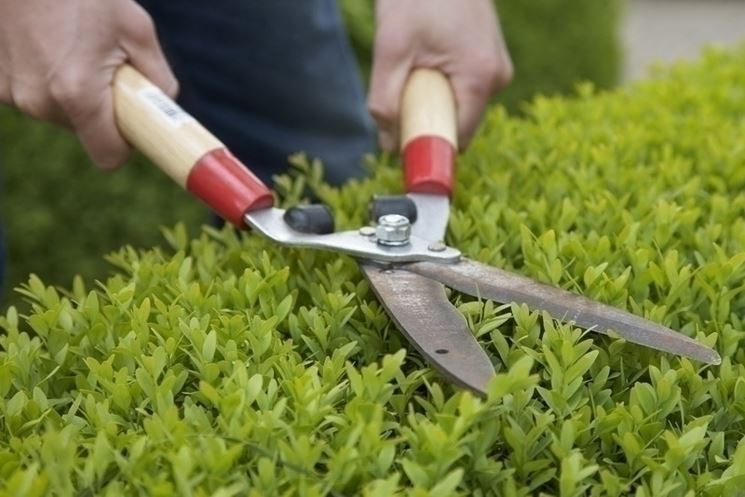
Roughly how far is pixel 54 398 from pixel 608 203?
102 cm

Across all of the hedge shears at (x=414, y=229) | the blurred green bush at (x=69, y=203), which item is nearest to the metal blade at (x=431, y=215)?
the hedge shears at (x=414, y=229)

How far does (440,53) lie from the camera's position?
230cm

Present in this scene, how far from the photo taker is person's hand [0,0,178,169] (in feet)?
6.46

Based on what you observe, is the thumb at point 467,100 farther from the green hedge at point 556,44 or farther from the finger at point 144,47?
the green hedge at point 556,44

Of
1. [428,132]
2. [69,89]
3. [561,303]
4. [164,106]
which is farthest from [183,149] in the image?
[561,303]

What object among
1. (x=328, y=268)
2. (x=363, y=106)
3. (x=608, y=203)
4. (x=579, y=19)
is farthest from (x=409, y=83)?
(x=579, y=19)

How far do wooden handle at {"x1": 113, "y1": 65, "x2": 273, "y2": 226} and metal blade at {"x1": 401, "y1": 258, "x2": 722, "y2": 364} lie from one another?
0.33m

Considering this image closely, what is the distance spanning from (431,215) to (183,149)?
434 millimetres

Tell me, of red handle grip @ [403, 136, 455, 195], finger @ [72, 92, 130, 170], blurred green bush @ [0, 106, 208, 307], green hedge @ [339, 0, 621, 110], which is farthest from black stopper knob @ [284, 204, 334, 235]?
green hedge @ [339, 0, 621, 110]

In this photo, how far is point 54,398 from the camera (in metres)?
1.50

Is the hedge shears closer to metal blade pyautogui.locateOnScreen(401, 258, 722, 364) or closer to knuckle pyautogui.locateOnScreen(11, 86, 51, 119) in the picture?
metal blade pyautogui.locateOnScreen(401, 258, 722, 364)

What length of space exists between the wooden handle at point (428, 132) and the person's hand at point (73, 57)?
50cm

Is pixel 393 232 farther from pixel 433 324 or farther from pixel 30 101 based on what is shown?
pixel 30 101

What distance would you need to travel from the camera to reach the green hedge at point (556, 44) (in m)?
6.35
